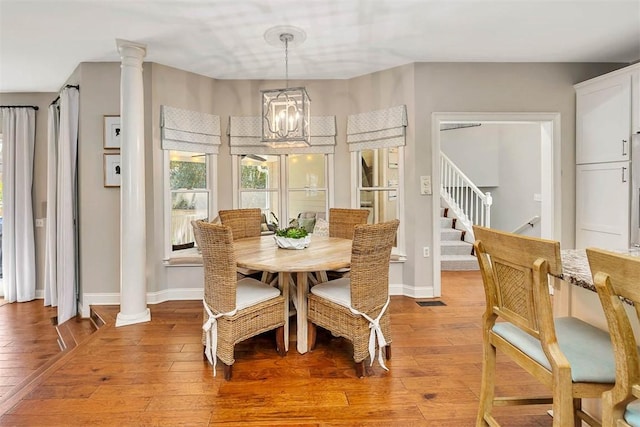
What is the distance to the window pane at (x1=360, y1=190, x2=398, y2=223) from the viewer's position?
429 cm

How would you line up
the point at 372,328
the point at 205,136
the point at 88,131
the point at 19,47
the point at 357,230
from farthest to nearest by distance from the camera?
the point at 205,136 → the point at 88,131 → the point at 19,47 → the point at 372,328 → the point at 357,230

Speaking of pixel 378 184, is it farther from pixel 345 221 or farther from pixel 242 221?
pixel 242 221

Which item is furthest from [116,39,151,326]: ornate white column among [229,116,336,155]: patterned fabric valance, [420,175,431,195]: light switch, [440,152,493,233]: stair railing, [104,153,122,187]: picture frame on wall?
[440,152,493,233]: stair railing

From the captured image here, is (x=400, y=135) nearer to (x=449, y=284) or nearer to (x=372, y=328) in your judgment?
(x=449, y=284)

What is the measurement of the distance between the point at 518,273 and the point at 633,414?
488 millimetres

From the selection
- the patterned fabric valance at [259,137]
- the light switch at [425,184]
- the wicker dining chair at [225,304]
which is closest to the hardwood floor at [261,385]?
the wicker dining chair at [225,304]

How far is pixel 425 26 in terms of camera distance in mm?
3090

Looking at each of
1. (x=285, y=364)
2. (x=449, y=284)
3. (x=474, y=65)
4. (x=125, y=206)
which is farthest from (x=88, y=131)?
(x=449, y=284)

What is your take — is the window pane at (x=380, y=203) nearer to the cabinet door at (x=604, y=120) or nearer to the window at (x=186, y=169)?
the window at (x=186, y=169)

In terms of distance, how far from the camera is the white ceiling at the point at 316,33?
9.05ft

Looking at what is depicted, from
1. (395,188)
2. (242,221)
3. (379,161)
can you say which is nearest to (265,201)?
(242,221)

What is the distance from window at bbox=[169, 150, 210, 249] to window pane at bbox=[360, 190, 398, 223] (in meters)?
1.92

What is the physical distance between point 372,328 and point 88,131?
139 inches

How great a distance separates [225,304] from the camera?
2.30 m
